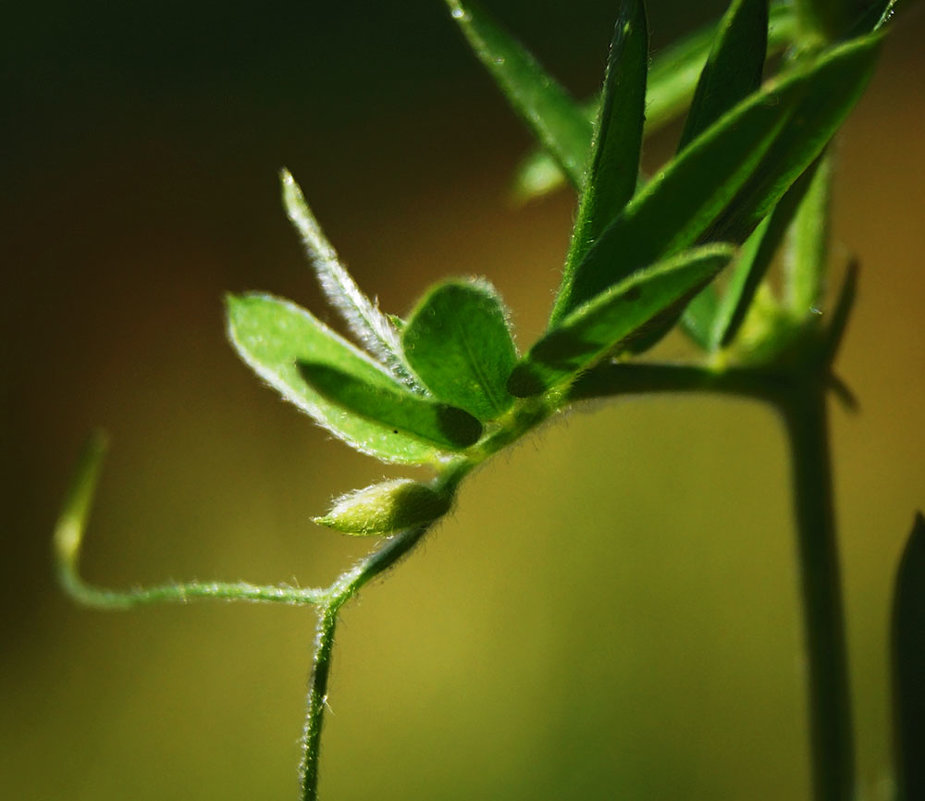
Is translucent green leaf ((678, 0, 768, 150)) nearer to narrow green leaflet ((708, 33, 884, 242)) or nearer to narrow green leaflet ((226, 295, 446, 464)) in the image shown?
narrow green leaflet ((708, 33, 884, 242))

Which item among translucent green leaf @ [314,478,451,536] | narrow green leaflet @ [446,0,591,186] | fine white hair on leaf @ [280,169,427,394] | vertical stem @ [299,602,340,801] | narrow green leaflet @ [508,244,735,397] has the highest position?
narrow green leaflet @ [446,0,591,186]

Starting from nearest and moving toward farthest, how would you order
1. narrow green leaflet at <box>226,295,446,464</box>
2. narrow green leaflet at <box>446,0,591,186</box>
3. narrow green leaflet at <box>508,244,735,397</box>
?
narrow green leaflet at <box>508,244,735,397</box>
narrow green leaflet at <box>226,295,446,464</box>
narrow green leaflet at <box>446,0,591,186</box>

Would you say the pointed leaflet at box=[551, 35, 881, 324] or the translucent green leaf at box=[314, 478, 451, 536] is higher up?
the pointed leaflet at box=[551, 35, 881, 324]

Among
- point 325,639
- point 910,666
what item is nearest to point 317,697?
point 325,639

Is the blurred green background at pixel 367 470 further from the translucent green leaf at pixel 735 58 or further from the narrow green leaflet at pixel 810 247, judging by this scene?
the translucent green leaf at pixel 735 58

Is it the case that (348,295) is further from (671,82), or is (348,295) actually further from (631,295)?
(671,82)

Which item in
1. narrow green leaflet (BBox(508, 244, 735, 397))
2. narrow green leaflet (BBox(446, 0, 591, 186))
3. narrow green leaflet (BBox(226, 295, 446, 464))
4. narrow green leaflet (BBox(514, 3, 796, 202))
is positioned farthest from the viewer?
narrow green leaflet (BBox(514, 3, 796, 202))

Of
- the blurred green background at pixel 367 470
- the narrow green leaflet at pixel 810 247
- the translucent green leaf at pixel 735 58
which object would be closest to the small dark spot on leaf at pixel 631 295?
the translucent green leaf at pixel 735 58

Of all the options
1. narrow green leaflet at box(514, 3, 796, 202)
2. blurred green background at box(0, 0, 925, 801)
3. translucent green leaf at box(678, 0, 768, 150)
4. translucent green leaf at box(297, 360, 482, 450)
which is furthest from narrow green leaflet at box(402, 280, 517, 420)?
blurred green background at box(0, 0, 925, 801)
